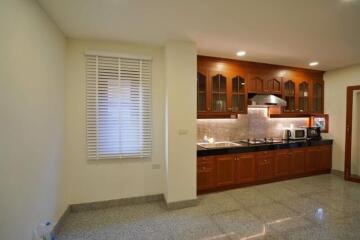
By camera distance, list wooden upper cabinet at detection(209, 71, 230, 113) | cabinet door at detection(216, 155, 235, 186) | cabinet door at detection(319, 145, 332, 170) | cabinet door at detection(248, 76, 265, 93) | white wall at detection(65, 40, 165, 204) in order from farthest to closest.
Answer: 1. cabinet door at detection(319, 145, 332, 170)
2. cabinet door at detection(248, 76, 265, 93)
3. wooden upper cabinet at detection(209, 71, 230, 113)
4. cabinet door at detection(216, 155, 235, 186)
5. white wall at detection(65, 40, 165, 204)

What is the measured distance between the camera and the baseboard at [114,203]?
9.61 ft

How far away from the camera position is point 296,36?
108 inches

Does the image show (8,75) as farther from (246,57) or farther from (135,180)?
(246,57)

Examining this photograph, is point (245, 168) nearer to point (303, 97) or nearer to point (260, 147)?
point (260, 147)

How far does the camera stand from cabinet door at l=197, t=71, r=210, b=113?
12.2 ft

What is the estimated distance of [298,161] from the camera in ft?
14.3

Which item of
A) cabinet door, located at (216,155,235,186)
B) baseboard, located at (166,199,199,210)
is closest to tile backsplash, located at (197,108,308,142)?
cabinet door, located at (216,155,235,186)

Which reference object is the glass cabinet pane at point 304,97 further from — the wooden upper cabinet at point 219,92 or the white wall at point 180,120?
the white wall at point 180,120

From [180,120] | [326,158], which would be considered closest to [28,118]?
[180,120]

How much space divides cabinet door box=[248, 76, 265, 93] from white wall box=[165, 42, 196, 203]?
5.59ft

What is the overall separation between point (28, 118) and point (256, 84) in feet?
13.3

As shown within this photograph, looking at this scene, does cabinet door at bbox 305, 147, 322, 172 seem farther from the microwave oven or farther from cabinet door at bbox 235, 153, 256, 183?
cabinet door at bbox 235, 153, 256, 183

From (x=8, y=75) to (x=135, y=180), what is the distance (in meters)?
2.27

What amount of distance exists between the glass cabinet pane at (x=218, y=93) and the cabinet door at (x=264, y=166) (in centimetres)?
129
